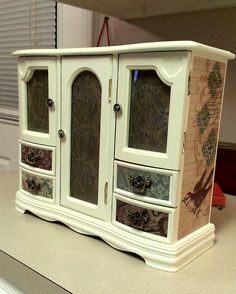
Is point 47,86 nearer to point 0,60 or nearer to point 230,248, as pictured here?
point 230,248

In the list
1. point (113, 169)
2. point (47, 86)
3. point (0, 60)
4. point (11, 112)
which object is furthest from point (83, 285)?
point (0, 60)

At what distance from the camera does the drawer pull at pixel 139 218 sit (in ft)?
2.19

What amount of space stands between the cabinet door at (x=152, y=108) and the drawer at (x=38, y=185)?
9.0 inches

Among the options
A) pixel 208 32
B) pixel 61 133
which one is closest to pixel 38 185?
pixel 61 133

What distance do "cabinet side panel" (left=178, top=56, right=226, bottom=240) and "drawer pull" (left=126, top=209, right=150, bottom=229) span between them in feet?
0.23

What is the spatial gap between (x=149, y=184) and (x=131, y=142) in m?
0.10

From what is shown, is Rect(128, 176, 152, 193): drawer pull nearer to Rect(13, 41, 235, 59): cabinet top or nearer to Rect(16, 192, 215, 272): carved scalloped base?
Rect(16, 192, 215, 272): carved scalloped base

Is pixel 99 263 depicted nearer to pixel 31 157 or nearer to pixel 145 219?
pixel 145 219

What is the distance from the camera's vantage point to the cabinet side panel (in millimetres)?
641

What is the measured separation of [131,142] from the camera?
27.1 inches

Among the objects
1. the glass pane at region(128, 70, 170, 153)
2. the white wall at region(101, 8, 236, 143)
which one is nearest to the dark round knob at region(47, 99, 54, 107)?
the glass pane at region(128, 70, 170, 153)

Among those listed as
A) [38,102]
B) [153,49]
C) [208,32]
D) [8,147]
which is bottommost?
[8,147]

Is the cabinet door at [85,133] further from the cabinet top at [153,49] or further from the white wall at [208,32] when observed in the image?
the white wall at [208,32]

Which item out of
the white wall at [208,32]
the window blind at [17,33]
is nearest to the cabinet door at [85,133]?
the white wall at [208,32]
